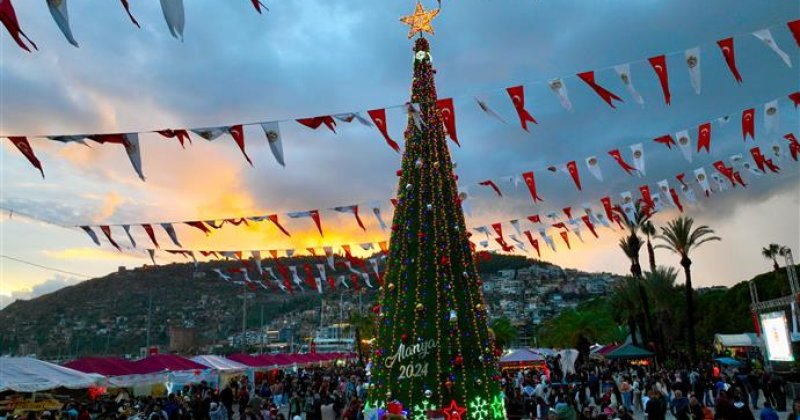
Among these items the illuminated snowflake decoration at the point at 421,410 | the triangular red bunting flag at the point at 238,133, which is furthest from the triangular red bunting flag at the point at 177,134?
the illuminated snowflake decoration at the point at 421,410

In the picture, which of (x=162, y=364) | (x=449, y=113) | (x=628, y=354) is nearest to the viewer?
(x=449, y=113)

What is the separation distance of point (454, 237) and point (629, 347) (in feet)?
61.0

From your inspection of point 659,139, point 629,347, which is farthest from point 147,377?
point 629,347

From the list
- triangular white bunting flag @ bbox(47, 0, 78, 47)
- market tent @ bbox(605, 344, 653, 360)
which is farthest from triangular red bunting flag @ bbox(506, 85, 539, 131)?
market tent @ bbox(605, 344, 653, 360)

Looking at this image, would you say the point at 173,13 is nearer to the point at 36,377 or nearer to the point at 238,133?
the point at 238,133

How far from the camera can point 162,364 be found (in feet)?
73.0

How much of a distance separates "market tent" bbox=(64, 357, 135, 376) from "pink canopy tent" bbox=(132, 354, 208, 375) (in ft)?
2.00

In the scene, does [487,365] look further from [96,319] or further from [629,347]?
[96,319]

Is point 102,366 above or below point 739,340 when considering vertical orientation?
above

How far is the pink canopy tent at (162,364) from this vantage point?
68.8 ft

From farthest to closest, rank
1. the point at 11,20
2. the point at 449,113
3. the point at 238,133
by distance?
the point at 449,113, the point at 238,133, the point at 11,20

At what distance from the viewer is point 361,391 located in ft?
69.3

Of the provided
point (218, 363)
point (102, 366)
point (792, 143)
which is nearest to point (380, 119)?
point (792, 143)

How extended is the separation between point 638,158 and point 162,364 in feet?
61.9
